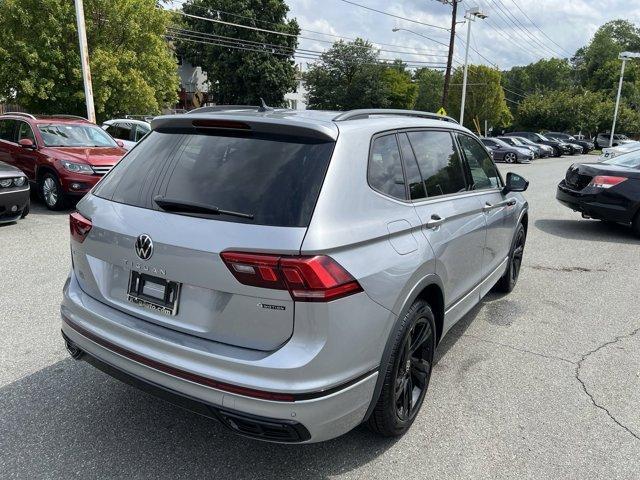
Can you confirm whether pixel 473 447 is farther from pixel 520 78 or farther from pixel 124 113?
pixel 520 78

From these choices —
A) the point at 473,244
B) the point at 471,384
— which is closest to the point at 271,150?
the point at 473,244

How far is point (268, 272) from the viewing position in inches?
85.7

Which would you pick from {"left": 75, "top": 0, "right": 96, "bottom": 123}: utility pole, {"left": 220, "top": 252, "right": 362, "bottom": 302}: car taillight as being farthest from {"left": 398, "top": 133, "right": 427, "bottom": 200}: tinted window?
{"left": 75, "top": 0, "right": 96, "bottom": 123}: utility pole

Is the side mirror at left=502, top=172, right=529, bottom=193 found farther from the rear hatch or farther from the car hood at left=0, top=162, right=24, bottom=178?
the car hood at left=0, top=162, right=24, bottom=178

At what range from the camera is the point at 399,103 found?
77375 millimetres

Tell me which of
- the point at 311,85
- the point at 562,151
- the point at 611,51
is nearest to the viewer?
the point at 562,151

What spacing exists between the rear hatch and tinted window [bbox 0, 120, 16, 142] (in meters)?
9.15

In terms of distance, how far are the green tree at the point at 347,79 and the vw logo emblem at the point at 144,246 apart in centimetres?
6125

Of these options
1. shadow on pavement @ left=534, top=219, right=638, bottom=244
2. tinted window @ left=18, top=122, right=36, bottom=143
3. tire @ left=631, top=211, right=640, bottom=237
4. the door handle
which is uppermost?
the door handle

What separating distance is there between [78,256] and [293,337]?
57.6 inches

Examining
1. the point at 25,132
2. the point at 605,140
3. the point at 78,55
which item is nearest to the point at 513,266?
the point at 25,132

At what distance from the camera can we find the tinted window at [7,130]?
1040 cm

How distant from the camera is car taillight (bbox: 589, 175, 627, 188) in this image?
8.62m

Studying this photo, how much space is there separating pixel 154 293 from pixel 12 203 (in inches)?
266
